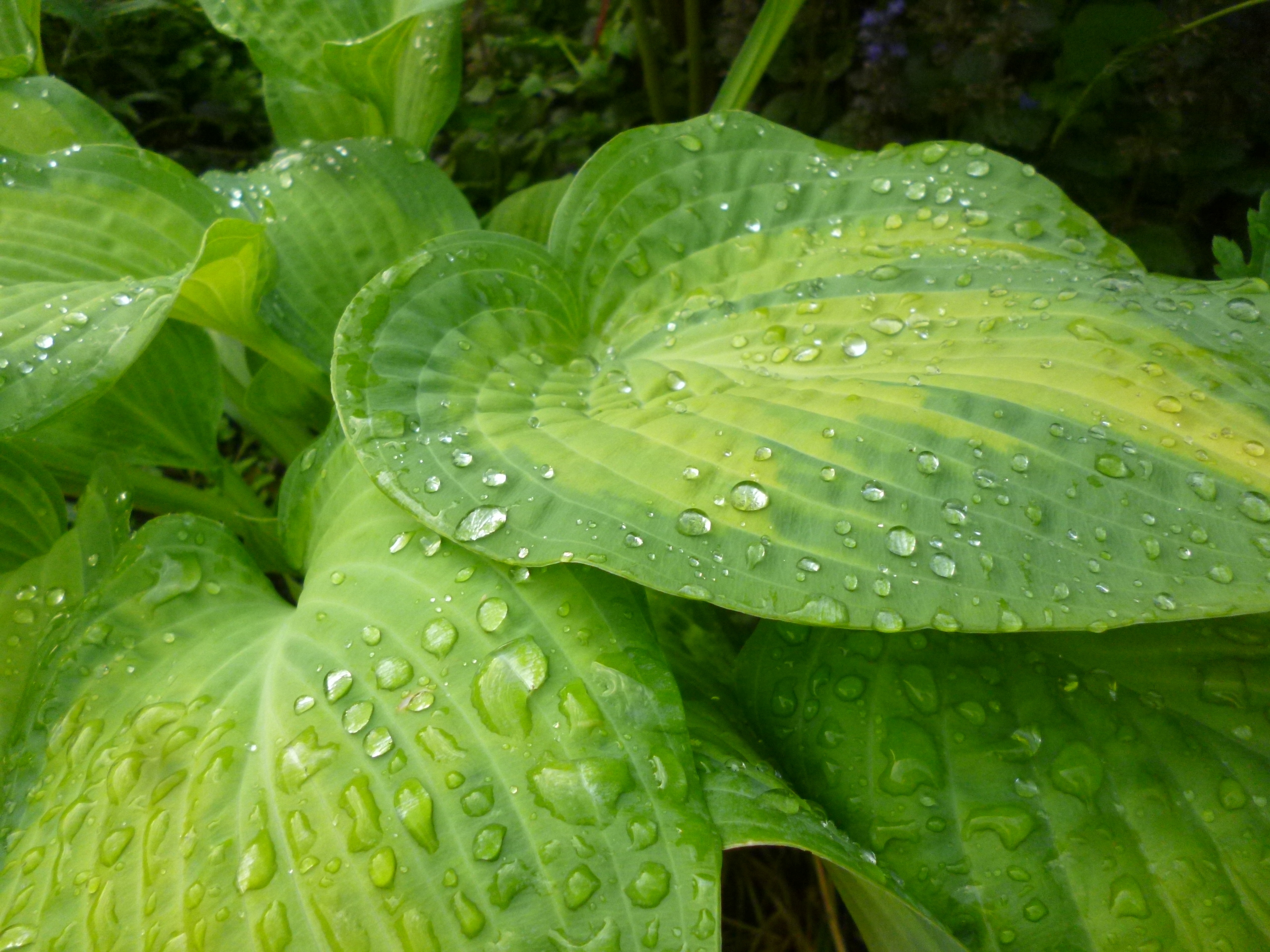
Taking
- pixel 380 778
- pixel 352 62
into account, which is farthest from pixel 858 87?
pixel 380 778

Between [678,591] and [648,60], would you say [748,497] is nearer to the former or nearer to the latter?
[678,591]

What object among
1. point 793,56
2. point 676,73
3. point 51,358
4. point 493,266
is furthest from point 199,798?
point 676,73

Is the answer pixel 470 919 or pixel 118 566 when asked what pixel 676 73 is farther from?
pixel 470 919

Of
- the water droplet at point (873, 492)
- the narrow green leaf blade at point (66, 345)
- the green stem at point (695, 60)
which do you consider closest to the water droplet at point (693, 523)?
the water droplet at point (873, 492)

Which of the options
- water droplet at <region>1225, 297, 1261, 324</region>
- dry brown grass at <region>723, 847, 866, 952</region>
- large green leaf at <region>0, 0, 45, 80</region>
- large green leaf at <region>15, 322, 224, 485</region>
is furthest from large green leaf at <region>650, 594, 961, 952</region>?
large green leaf at <region>0, 0, 45, 80</region>

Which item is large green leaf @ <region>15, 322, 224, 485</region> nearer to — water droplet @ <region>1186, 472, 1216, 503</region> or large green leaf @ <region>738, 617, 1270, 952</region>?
large green leaf @ <region>738, 617, 1270, 952</region>

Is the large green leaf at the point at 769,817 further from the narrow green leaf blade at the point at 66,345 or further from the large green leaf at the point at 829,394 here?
the narrow green leaf blade at the point at 66,345
